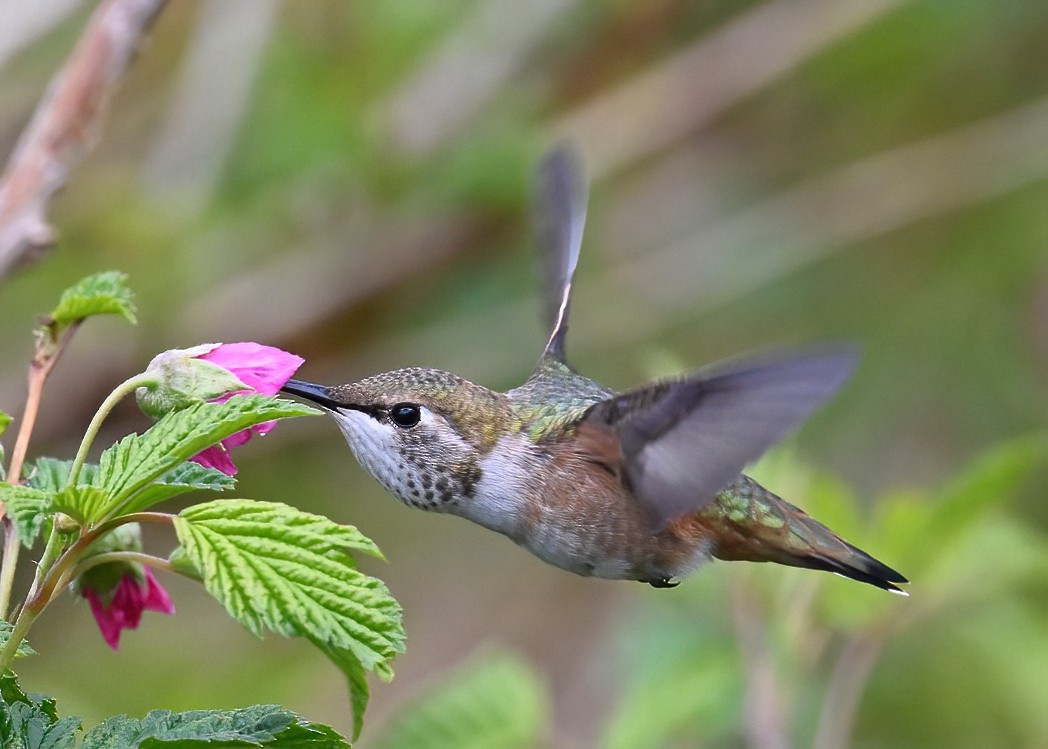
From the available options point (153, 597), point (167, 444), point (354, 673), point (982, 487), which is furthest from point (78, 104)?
point (982, 487)

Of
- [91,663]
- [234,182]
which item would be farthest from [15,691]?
[91,663]

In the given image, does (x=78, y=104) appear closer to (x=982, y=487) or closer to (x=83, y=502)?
(x=83, y=502)

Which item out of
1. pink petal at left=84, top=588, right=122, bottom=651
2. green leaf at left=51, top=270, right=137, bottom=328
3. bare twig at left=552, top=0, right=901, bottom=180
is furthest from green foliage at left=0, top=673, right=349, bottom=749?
bare twig at left=552, top=0, right=901, bottom=180

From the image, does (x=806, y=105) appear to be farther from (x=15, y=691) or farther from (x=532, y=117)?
(x=15, y=691)

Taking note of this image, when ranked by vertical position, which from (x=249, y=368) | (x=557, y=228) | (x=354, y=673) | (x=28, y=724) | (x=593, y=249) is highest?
(x=593, y=249)

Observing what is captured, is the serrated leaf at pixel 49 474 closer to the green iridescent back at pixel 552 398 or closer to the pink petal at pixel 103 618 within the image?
the pink petal at pixel 103 618

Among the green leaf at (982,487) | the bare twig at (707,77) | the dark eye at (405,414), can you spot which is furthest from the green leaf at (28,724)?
the bare twig at (707,77)
